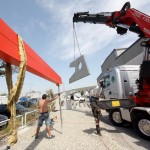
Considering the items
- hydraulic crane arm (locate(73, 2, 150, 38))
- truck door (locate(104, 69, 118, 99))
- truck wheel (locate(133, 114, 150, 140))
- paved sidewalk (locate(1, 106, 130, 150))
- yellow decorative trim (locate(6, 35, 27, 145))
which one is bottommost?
paved sidewalk (locate(1, 106, 130, 150))

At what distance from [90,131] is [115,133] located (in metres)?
0.99

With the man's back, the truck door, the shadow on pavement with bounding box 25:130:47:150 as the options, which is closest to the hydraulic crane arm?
the truck door

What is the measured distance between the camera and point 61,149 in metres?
5.75

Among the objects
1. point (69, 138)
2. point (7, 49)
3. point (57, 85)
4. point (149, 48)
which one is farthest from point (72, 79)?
point (7, 49)

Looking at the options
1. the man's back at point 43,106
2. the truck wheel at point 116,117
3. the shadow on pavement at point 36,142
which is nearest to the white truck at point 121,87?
the truck wheel at point 116,117

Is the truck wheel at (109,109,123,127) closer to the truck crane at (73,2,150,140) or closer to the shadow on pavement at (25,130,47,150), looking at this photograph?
the truck crane at (73,2,150,140)

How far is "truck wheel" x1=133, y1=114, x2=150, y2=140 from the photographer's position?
652 centimetres

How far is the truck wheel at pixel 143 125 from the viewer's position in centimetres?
652

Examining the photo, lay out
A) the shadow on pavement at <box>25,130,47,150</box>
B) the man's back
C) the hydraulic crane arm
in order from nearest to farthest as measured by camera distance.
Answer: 1. the shadow on pavement at <box>25,130,47,150</box>
2. the hydraulic crane arm
3. the man's back

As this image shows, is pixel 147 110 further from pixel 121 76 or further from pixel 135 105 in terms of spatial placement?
pixel 121 76

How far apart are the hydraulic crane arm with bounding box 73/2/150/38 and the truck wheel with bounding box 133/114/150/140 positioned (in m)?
2.75

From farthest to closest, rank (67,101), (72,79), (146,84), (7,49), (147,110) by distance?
(67,101) → (72,79) → (146,84) → (147,110) → (7,49)

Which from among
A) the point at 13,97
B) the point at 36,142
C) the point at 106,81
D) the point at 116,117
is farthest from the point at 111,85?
the point at 13,97

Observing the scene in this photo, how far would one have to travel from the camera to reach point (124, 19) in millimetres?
7719
